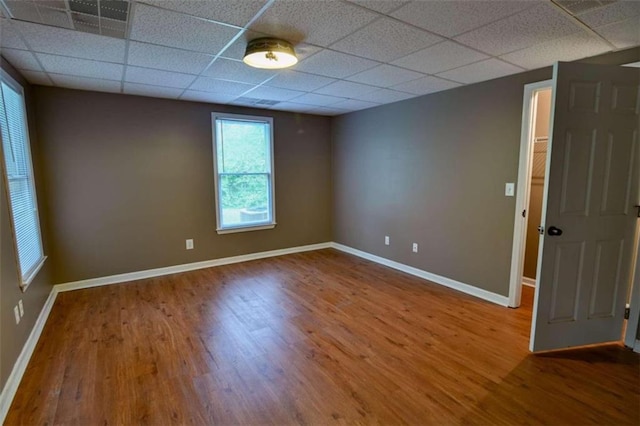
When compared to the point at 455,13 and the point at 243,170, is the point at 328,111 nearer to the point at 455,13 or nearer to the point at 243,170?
the point at 243,170

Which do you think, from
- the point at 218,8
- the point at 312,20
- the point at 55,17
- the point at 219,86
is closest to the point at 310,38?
the point at 312,20

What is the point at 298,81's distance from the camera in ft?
11.0

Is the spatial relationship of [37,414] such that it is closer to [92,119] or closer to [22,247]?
[22,247]

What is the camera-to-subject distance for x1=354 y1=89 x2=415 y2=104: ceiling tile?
12.6ft

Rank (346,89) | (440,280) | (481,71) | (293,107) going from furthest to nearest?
(293,107) < (440,280) < (346,89) < (481,71)

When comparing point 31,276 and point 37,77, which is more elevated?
point 37,77

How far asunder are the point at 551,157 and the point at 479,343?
151 centimetres

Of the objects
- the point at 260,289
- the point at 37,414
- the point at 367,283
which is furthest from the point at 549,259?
the point at 37,414

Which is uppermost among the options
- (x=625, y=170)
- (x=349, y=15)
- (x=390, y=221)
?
(x=349, y=15)

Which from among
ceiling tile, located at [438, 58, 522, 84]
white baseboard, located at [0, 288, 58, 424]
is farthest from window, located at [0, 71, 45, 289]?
ceiling tile, located at [438, 58, 522, 84]

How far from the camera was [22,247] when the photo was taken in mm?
2625

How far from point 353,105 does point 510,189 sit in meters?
2.38

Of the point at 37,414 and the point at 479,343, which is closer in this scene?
the point at 37,414

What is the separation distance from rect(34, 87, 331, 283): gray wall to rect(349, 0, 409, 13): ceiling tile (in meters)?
3.25
